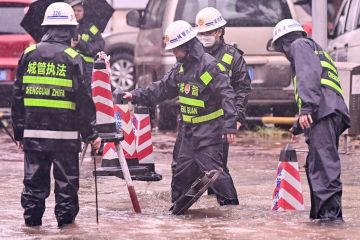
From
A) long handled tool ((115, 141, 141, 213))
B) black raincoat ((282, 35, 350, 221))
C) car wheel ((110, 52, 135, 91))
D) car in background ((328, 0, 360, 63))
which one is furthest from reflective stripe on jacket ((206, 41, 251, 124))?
car wheel ((110, 52, 135, 91))

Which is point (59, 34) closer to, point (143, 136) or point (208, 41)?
point (208, 41)

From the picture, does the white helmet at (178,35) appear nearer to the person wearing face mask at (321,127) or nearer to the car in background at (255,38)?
the person wearing face mask at (321,127)

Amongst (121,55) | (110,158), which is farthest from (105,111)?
(121,55)

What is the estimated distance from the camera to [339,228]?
9.91m

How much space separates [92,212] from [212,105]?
1.35 meters

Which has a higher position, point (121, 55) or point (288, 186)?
point (121, 55)

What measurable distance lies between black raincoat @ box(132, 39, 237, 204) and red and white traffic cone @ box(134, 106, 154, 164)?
207cm

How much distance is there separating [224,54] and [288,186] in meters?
1.66

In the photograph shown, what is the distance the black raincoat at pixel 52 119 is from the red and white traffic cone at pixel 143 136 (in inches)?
127

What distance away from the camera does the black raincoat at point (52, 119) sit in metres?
9.99

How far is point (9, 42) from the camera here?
1967 centimetres

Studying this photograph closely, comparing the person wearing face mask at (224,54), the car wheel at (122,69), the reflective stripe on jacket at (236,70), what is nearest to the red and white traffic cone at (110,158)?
the person wearing face mask at (224,54)

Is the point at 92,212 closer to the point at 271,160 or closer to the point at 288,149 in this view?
the point at 288,149

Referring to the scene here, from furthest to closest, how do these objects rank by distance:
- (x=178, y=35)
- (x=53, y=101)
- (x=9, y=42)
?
1. (x=9, y=42)
2. (x=178, y=35)
3. (x=53, y=101)
